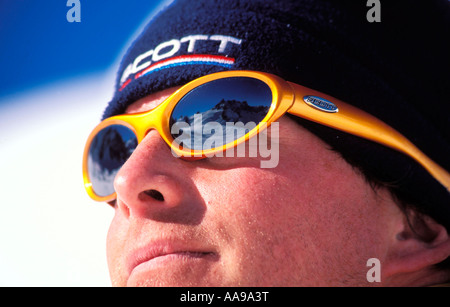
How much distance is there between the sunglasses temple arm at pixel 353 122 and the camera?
3.83 ft

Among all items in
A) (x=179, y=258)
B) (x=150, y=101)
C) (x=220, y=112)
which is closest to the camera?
(x=179, y=258)

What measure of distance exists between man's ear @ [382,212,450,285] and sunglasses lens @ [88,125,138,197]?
94 centimetres

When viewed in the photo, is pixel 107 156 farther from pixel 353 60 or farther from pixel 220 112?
pixel 353 60

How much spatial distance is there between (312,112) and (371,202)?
320 mm

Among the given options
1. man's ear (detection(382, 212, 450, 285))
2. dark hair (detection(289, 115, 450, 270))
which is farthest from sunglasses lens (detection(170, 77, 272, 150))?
man's ear (detection(382, 212, 450, 285))

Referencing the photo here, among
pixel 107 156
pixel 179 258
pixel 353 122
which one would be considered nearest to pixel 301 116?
pixel 353 122

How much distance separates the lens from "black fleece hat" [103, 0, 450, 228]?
4.00ft

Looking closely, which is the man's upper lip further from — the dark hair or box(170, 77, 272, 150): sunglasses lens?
the dark hair

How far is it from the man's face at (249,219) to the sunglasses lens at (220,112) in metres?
0.06

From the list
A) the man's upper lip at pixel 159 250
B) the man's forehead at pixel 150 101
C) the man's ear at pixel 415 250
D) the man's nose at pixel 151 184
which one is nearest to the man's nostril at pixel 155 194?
the man's nose at pixel 151 184

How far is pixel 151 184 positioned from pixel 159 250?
6.7 inches

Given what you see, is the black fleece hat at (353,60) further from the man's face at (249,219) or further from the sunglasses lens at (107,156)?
the sunglasses lens at (107,156)

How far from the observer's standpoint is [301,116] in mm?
1165
